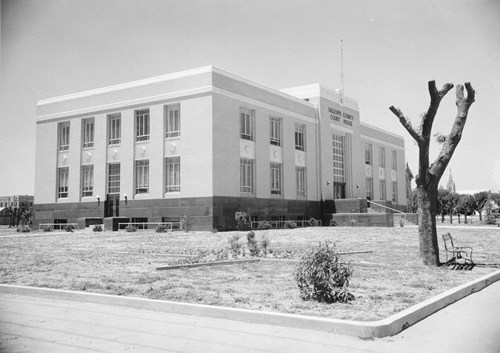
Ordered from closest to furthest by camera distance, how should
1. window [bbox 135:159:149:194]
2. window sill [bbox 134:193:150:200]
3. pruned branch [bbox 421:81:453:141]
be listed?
1. pruned branch [bbox 421:81:453:141]
2. window sill [bbox 134:193:150:200]
3. window [bbox 135:159:149:194]

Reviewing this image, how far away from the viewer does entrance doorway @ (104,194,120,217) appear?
37594 mm

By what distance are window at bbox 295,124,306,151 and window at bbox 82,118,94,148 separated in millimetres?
16985

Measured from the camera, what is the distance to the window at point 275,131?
39969mm

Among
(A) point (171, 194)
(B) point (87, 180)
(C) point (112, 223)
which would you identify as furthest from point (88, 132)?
(A) point (171, 194)

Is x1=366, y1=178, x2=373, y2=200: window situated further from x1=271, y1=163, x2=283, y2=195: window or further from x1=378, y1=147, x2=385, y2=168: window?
x1=271, y1=163, x2=283, y2=195: window

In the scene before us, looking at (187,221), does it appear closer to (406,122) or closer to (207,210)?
(207,210)

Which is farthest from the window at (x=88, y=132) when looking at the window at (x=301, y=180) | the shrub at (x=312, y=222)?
the shrub at (x=312, y=222)

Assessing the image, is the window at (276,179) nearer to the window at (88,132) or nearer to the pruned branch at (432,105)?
the window at (88,132)

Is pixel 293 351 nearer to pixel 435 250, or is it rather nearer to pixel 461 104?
pixel 435 250

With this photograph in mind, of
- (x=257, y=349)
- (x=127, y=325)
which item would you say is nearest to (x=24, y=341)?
(x=127, y=325)

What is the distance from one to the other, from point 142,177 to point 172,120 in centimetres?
490

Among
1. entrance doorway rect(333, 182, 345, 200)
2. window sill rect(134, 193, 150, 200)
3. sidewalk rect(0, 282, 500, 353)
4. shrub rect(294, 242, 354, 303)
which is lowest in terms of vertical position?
sidewalk rect(0, 282, 500, 353)

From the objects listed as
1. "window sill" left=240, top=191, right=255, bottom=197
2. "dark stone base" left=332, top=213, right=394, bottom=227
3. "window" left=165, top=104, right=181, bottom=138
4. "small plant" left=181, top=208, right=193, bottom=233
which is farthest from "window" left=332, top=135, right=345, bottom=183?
"small plant" left=181, top=208, right=193, bottom=233

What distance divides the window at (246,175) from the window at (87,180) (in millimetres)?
12248
